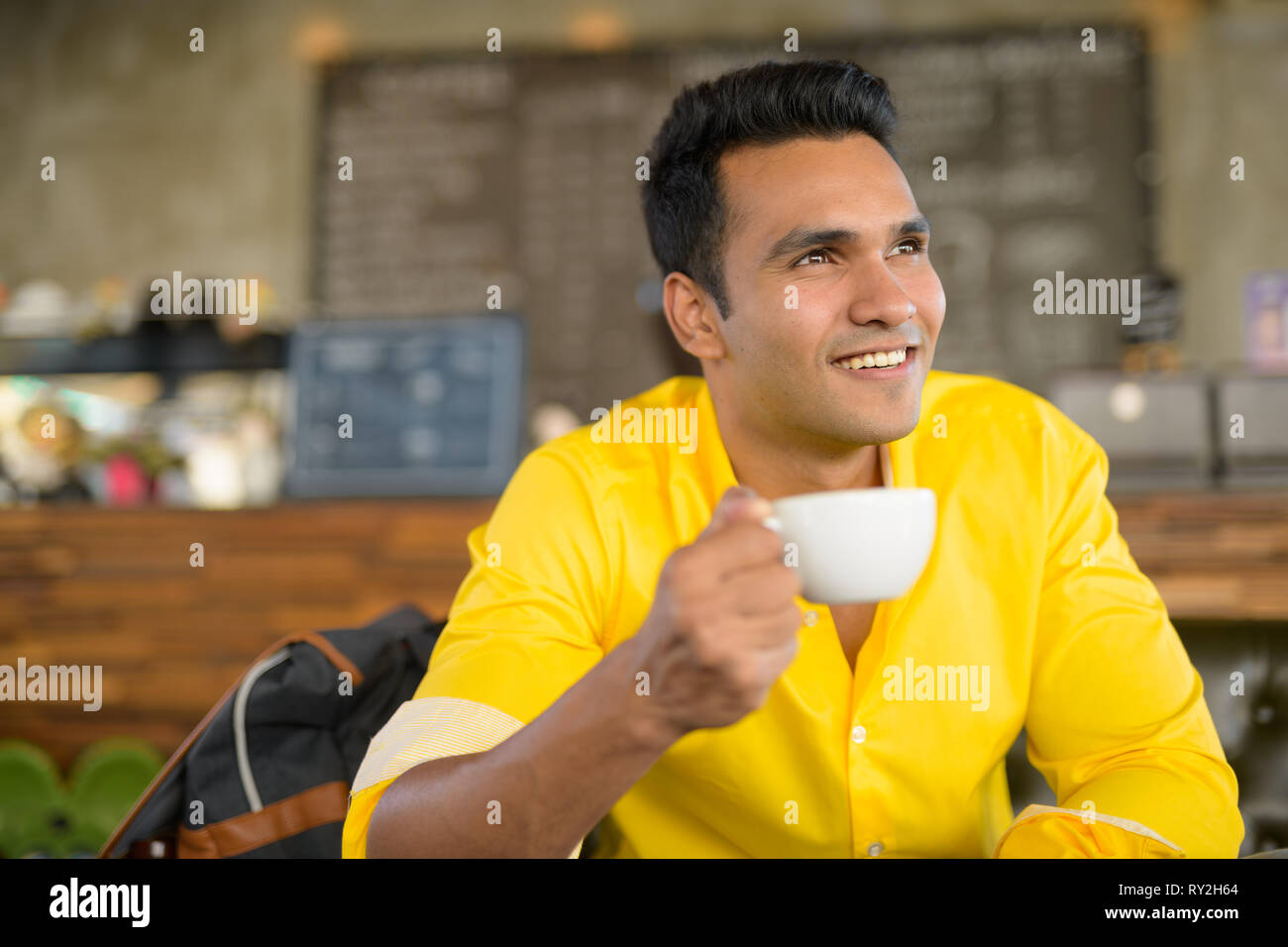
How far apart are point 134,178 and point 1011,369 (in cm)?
321

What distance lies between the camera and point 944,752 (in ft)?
2.84

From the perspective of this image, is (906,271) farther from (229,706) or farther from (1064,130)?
(1064,130)

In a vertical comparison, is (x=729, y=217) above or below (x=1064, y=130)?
below

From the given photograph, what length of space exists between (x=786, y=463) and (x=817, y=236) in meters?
0.24

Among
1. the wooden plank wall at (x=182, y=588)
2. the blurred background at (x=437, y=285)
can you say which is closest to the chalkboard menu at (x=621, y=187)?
the blurred background at (x=437, y=285)

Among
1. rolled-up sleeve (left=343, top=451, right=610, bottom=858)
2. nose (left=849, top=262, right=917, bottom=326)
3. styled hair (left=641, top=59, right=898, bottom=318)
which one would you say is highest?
styled hair (left=641, top=59, right=898, bottom=318)

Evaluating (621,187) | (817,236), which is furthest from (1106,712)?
(621,187)

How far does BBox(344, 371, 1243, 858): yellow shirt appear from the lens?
80 cm

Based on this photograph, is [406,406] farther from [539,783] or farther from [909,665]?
[539,783]

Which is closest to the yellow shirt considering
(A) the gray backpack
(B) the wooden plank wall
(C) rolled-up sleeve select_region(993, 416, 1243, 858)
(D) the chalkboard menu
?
(C) rolled-up sleeve select_region(993, 416, 1243, 858)

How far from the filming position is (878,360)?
86 centimetres

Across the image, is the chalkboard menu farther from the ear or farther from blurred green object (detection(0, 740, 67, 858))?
the ear
